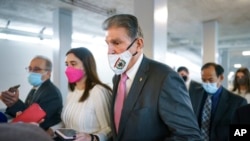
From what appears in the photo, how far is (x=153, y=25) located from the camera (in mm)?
2854

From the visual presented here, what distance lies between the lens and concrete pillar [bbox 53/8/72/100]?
16.8 feet

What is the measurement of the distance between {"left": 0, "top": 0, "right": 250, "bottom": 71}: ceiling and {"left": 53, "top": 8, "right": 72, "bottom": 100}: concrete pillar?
0.73ft

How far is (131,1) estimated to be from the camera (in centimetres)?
471

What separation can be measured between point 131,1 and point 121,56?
3535 millimetres

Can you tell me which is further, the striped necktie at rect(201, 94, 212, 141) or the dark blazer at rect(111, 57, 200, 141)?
the striped necktie at rect(201, 94, 212, 141)

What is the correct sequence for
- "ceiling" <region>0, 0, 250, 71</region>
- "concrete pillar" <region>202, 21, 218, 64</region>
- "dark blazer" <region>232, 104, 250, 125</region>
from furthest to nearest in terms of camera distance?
"concrete pillar" <region>202, 21, 218, 64</region> < "ceiling" <region>0, 0, 250, 71</region> < "dark blazer" <region>232, 104, 250, 125</region>

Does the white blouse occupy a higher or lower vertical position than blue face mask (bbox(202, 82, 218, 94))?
lower

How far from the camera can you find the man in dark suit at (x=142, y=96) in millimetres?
1167

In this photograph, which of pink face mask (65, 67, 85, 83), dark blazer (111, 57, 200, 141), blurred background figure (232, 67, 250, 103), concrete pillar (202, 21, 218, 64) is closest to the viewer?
dark blazer (111, 57, 200, 141)

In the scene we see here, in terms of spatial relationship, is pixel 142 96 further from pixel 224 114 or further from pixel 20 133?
pixel 224 114

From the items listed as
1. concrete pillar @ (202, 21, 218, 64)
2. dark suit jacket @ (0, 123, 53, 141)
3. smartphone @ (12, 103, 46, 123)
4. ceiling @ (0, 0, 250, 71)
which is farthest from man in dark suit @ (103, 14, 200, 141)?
concrete pillar @ (202, 21, 218, 64)

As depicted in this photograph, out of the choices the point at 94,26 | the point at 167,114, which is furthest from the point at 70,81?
the point at 94,26

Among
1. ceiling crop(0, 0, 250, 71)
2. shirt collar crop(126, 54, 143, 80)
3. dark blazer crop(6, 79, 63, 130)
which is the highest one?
ceiling crop(0, 0, 250, 71)

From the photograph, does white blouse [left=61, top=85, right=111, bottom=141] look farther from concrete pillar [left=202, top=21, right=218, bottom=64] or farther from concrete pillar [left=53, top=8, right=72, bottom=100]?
concrete pillar [left=202, top=21, right=218, bottom=64]
